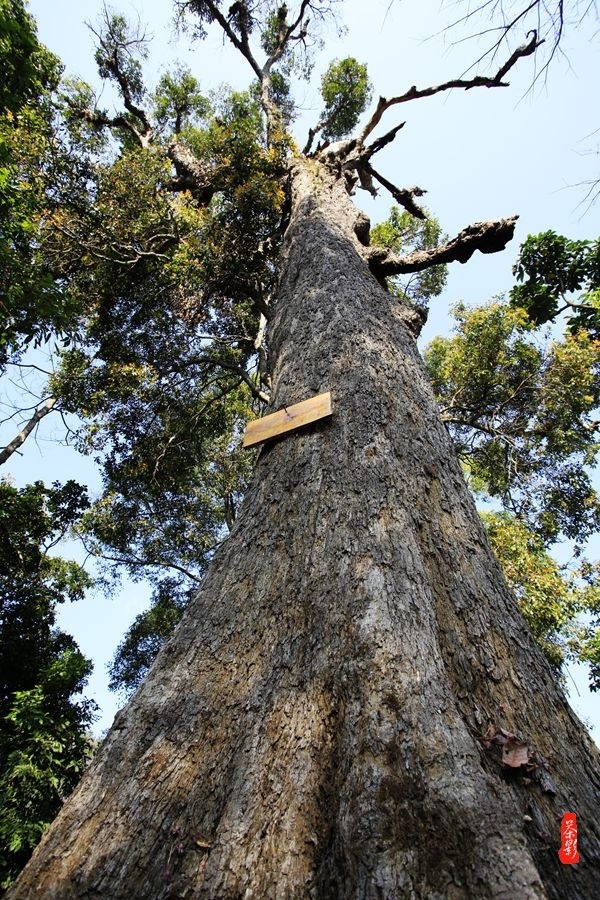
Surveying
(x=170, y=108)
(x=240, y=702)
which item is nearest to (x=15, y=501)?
(x=240, y=702)

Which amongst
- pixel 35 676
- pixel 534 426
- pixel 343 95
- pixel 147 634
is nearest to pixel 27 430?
pixel 35 676

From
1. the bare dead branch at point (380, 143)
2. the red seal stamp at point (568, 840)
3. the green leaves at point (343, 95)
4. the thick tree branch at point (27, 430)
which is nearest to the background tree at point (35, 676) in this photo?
the thick tree branch at point (27, 430)

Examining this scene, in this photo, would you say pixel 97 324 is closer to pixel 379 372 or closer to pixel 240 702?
pixel 379 372

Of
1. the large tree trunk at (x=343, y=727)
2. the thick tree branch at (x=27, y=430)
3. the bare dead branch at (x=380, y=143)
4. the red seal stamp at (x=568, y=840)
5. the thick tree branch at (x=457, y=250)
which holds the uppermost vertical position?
the bare dead branch at (x=380, y=143)

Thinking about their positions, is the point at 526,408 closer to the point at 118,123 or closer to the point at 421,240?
the point at 421,240

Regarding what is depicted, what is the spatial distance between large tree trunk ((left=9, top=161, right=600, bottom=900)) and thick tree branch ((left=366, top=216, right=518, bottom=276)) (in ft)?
8.05

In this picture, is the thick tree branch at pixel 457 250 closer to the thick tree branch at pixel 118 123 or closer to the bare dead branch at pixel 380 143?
the bare dead branch at pixel 380 143

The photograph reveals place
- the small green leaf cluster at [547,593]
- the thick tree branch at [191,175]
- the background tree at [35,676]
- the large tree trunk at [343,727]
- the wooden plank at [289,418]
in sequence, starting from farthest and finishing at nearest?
the thick tree branch at [191,175], the small green leaf cluster at [547,593], the background tree at [35,676], the wooden plank at [289,418], the large tree trunk at [343,727]

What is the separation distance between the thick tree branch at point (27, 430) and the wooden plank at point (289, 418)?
5346 mm

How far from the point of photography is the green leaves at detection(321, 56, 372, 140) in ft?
39.3

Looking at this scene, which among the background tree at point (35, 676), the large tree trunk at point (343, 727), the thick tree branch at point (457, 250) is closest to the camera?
the large tree trunk at point (343, 727)

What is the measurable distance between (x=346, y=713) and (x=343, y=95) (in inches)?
566

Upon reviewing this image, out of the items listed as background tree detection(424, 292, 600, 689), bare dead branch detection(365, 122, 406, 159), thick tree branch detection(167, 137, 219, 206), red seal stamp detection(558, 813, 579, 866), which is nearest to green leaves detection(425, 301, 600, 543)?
background tree detection(424, 292, 600, 689)

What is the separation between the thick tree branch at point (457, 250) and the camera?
4.00 meters
